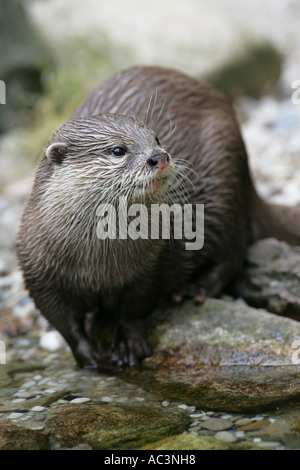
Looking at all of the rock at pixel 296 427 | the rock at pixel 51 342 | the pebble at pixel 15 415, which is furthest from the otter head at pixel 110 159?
the rock at pixel 51 342

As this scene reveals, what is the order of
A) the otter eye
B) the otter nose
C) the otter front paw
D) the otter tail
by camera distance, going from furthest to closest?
the otter tail, the otter front paw, the otter eye, the otter nose

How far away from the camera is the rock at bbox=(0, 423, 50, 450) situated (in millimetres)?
1905

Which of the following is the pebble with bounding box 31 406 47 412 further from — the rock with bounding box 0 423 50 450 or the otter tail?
the otter tail

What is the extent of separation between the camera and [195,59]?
6332 millimetres

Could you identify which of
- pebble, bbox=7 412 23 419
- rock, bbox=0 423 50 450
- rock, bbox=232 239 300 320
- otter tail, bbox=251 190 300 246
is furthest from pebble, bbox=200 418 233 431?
otter tail, bbox=251 190 300 246

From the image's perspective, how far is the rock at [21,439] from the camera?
191 centimetres

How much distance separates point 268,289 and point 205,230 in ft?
1.34

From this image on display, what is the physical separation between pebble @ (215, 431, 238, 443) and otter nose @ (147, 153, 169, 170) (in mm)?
899

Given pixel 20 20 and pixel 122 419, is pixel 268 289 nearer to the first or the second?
pixel 122 419

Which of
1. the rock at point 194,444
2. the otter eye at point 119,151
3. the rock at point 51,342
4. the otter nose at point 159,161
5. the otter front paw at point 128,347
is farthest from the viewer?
the rock at point 51,342

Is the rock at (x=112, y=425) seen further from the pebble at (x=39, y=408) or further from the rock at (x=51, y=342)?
the rock at (x=51, y=342)

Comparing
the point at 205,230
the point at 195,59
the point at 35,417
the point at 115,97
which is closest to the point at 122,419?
the point at 35,417

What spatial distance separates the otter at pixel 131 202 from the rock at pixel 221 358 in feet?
0.36

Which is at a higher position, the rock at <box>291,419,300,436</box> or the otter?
the otter
